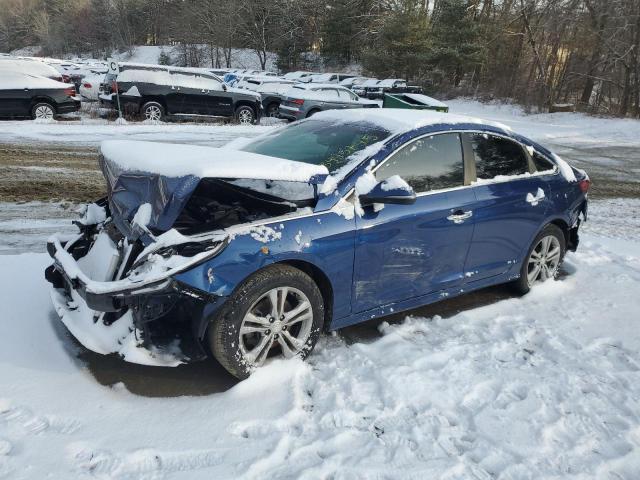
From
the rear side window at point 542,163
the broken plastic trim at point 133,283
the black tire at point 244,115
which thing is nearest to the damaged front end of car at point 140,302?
A: the broken plastic trim at point 133,283

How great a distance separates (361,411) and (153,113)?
14756mm

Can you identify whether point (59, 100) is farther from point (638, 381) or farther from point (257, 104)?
point (638, 381)

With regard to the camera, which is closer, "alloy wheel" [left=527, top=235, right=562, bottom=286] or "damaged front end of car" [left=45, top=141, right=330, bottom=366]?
"damaged front end of car" [left=45, top=141, right=330, bottom=366]

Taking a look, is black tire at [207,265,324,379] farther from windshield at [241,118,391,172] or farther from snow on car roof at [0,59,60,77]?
snow on car roof at [0,59,60,77]

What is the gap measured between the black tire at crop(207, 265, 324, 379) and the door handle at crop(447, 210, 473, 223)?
1351mm

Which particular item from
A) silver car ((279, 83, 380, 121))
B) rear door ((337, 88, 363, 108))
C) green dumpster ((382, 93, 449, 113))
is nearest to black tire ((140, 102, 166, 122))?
silver car ((279, 83, 380, 121))

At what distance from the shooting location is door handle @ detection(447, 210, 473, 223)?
405 cm

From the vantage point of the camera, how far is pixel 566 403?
327 centimetres

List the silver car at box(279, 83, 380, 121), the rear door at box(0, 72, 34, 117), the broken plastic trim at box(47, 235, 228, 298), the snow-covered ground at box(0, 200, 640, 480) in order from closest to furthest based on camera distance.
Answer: the snow-covered ground at box(0, 200, 640, 480), the broken plastic trim at box(47, 235, 228, 298), the rear door at box(0, 72, 34, 117), the silver car at box(279, 83, 380, 121)

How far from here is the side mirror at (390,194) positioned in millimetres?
3523

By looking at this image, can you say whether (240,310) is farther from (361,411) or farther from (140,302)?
(361,411)

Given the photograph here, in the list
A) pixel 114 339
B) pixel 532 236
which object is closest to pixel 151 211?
pixel 114 339

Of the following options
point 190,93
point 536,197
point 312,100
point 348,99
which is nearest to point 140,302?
point 536,197

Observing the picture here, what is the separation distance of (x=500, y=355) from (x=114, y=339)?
2.65 metres
